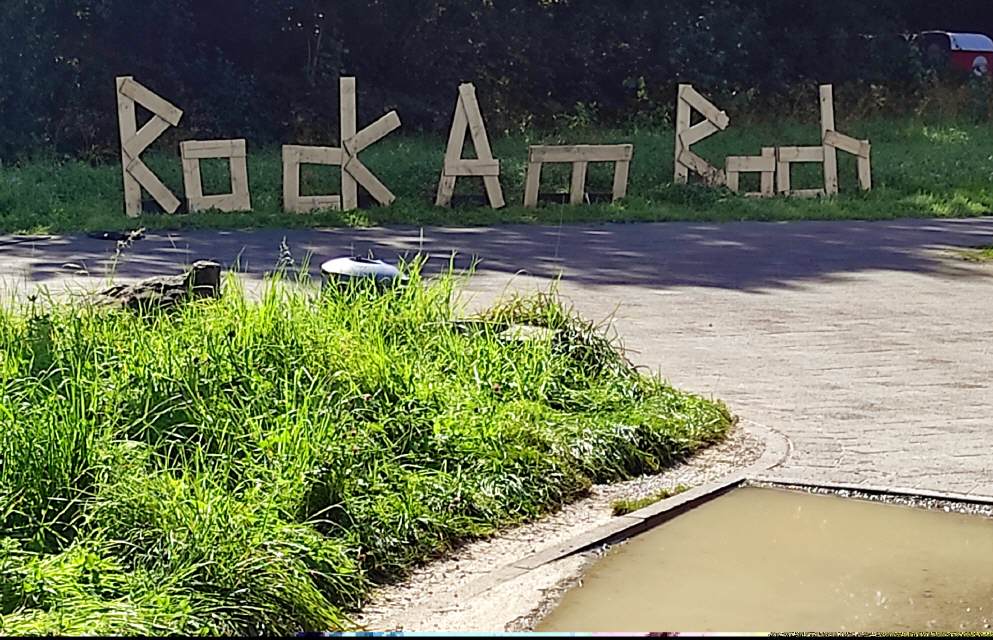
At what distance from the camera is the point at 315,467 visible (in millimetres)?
5676

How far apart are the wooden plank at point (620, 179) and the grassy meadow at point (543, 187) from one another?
219 mm

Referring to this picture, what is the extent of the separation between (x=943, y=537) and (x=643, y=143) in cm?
1965

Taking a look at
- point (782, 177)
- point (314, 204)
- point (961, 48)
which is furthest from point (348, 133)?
point (961, 48)

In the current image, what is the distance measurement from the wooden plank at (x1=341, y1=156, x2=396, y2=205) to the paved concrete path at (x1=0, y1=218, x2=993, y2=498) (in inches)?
82.6

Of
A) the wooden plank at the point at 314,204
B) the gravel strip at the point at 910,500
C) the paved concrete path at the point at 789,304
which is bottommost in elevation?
the gravel strip at the point at 910,500

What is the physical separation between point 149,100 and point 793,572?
14742 millimetres

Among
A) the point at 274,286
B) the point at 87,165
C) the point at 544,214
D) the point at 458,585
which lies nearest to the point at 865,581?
the point at 458,585

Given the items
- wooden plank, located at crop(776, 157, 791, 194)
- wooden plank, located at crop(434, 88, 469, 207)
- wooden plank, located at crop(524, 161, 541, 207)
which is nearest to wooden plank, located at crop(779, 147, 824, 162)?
wooden plank, located at crop(776, 157, 791, 194)

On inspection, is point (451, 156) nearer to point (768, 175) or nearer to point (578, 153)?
point (578, 153)

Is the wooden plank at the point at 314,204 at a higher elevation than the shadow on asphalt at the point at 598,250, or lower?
higher

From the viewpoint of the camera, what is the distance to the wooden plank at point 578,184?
20.0 metres

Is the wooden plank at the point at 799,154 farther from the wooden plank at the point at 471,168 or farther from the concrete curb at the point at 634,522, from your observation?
the concrete curb at the point at 634,522

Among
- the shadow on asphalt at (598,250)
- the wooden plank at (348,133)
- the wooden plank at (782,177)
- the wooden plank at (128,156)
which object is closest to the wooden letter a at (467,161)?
the wooden plank at (348,133)

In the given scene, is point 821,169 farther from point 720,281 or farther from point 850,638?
point 850,638
